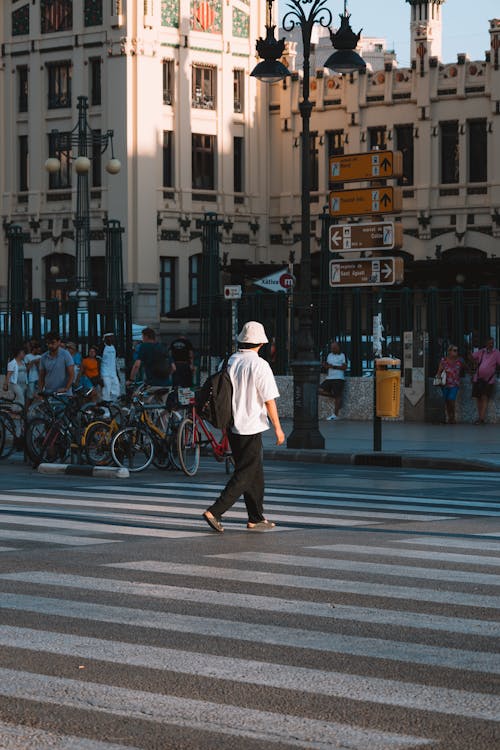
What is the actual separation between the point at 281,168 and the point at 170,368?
39.0 meters

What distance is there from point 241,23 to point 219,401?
4984 centimetres

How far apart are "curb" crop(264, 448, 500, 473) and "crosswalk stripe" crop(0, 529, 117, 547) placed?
967 cm

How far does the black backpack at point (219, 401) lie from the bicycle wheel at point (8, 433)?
10.3 meters

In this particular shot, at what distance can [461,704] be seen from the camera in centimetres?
684

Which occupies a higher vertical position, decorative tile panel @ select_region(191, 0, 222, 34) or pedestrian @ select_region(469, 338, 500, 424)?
decorative tile panel @ select_region(191, 0, 222, 34)

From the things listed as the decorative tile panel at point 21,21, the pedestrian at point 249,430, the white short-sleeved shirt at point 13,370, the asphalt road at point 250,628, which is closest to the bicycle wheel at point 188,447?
the asphalt road at point 250,628

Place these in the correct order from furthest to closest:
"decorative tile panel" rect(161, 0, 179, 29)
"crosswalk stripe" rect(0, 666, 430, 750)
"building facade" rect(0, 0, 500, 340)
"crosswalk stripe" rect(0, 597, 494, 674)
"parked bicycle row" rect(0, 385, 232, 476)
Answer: "decorative tile panel" rect(161, 0, 179, 29)
"building facade" rect(0, 0, 500, 340)
"parked bicycle row" rect(0, 385, 232, 476)
"crosswalk stripe" rect(0, 597, 494, 674)
"crosswalk stripe" rect(0, 666, 430, 750)

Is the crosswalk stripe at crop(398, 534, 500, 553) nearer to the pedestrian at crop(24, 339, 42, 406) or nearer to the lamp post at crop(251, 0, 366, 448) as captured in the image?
the lamp post at crop(251, 0, 366, 448)

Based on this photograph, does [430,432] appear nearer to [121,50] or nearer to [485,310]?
[485,310]

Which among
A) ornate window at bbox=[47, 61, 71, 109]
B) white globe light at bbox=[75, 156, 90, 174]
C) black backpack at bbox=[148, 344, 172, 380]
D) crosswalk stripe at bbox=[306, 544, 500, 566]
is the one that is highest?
ornate window at bbox=[47, 61, 71, 109]

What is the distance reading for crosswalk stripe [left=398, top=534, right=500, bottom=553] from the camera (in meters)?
12.4

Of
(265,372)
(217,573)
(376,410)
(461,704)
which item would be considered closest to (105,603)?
(217,573)

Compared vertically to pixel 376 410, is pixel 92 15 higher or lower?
higher

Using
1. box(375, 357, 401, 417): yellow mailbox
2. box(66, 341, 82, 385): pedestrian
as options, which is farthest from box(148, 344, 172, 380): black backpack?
box(66, 341, 82, 385): pedestrian
